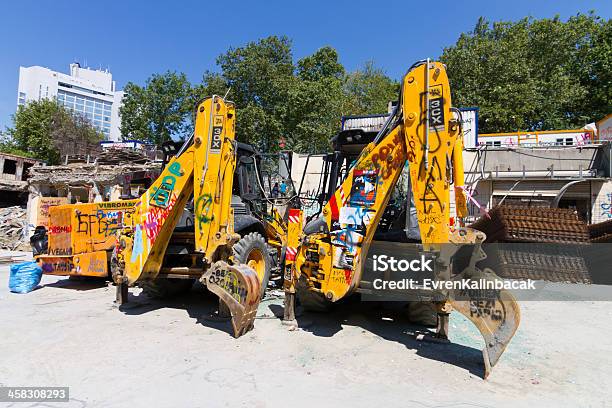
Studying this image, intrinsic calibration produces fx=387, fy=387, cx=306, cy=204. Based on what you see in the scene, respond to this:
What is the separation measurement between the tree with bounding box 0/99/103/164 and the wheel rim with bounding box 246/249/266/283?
114ft

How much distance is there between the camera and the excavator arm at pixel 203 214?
203 inches

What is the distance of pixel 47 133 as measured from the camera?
36719mm

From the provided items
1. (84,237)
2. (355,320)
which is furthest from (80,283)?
(355,320)

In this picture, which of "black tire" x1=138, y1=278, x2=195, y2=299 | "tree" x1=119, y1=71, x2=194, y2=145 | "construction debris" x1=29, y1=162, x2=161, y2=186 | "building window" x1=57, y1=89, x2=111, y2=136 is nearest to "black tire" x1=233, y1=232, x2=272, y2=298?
"black tire" x1=138, y1=278, x2=195, y2=299

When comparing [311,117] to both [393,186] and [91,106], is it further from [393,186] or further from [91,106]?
[91,106]

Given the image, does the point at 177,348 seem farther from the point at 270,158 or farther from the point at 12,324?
the point at 270,158

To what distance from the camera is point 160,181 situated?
5.67 m

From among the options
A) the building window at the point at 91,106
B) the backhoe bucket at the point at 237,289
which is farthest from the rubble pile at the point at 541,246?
the building window at the point at 91,106

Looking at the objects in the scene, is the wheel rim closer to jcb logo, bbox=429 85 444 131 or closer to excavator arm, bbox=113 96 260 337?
excavator arm, bbox=113 96 260 337

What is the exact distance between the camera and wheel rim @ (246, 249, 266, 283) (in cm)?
671

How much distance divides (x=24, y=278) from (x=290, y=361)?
6299 mm

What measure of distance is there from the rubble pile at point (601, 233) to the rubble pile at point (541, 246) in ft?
1.53

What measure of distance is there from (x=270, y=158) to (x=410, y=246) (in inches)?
165

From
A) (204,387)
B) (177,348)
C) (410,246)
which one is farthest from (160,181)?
(410,246)
